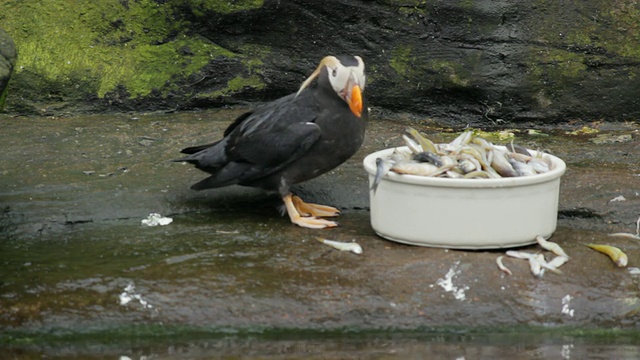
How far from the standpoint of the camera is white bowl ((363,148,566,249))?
187 inches

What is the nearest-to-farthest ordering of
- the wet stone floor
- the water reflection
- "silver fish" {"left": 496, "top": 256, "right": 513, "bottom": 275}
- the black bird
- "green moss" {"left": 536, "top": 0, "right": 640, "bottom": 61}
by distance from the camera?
the water reflection < the wet stone floor < "silver fish" {"left": 496, "top": 256, "right": 513, "bottom": 275} < the black bird < "green moss" {"left": 536, "top": 0, "right": 640, "bottom": 61}

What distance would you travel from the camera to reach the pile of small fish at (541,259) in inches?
184

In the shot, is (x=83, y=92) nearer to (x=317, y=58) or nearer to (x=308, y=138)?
(x=317, y=58)

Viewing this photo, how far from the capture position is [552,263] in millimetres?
4723

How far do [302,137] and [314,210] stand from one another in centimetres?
51

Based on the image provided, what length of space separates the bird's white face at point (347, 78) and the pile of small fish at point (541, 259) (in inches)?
40.3

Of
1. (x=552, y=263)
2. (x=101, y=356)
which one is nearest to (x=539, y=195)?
(x=552, y=263)

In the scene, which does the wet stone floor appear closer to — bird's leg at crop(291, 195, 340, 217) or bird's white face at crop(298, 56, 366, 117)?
bird's leg at crop(291, 195, 340, 217)

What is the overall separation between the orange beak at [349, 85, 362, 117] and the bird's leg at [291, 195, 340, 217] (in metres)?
0.69

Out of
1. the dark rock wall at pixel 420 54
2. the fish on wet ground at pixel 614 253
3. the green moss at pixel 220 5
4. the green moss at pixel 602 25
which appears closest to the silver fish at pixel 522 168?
the fish on wet ground at pixel 614 253

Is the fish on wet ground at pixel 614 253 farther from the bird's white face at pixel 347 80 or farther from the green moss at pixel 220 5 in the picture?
the green moss at pixel 220 5

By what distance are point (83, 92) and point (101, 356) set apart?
11.6 ft

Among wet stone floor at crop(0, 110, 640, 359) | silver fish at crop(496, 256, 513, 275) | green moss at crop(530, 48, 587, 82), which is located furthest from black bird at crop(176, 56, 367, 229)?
green moss at crop(530, 48, 587, 82)

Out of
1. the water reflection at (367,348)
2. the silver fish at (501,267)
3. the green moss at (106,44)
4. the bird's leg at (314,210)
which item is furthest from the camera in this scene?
the green moss at (106,44)
